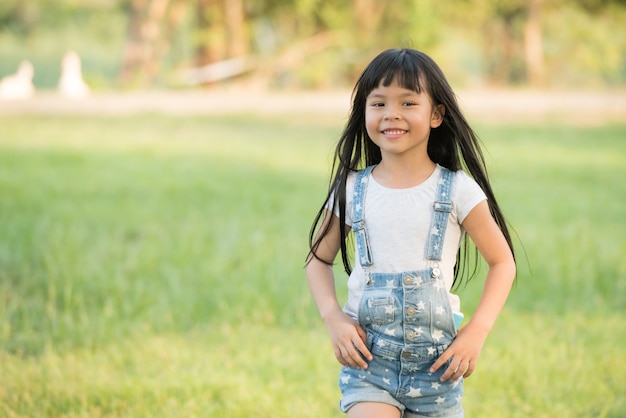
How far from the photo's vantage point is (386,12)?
24141mm

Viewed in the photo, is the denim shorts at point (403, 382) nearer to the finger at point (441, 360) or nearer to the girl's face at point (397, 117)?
the finger at point (441, 360)

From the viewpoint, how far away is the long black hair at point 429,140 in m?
2.49

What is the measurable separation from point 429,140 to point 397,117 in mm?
251

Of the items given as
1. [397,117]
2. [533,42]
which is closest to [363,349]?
[397,117]

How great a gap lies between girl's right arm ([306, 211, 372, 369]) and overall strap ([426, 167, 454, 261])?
280 mm

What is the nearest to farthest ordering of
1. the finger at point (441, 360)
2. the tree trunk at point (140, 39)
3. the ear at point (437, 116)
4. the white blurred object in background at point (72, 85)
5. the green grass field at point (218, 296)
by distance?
the finger at point (441, 360), the ear at point (437, 116), the green grass field at point (218, 296), the white blurred object in background at point (72, 85), the tree trunk at point (140, 39)

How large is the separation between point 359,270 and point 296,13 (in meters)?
23.7

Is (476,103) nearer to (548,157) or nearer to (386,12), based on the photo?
(386,12)

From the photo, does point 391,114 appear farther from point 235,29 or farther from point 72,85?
point 235,29

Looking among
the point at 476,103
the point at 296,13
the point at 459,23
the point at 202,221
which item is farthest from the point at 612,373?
the point at 459,23

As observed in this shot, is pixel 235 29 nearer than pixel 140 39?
No

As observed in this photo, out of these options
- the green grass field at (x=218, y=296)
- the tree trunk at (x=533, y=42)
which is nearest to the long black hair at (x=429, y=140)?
the green grass field at (x=218, y=296)

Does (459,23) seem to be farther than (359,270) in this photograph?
Yes

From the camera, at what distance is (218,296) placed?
201 inches
